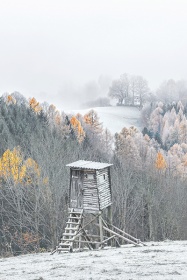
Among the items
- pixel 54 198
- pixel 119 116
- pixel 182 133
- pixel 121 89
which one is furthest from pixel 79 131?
pixel 121 89

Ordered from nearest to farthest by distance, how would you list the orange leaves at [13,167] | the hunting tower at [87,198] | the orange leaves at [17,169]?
1. the hunting tower at [87,198]
2. the orange leaves at [17,169]
3. the orange leaves at [13,167]

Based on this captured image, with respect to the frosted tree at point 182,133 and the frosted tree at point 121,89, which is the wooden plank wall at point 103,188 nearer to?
the frosted tree at point 182,133

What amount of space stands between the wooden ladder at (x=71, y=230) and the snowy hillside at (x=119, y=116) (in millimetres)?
132425

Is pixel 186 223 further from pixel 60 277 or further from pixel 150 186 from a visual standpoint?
pixel 60 277

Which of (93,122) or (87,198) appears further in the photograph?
(93,122)

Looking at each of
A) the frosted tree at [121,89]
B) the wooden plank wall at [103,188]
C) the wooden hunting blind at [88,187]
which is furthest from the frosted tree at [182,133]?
the wooden hunting blind at [88,187]

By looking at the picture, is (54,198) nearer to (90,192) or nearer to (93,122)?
(90,192)

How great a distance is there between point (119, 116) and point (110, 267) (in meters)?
154

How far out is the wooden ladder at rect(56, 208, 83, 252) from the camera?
23.9 metres

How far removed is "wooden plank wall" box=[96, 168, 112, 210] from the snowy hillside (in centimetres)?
13153

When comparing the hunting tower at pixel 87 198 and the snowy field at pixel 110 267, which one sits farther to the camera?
the hunting tower at pixel 87 198

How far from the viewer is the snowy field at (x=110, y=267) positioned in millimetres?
15258

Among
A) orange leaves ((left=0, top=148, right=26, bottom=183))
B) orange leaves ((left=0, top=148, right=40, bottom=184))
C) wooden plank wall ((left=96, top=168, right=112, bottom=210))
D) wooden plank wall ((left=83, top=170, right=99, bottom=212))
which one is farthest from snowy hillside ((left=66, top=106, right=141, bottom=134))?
wooden plank wall ((left=83, top=170, right=99, bottom=212))

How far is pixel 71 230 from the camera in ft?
83.8
